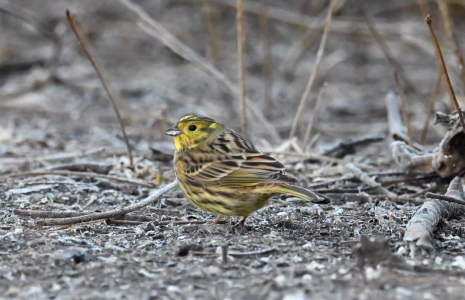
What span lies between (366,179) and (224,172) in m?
1.19

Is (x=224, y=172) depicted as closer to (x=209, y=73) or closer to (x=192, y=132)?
(x=192, y=132)

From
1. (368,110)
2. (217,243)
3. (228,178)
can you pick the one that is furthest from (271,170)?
(368,110)

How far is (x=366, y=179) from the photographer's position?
505 cm

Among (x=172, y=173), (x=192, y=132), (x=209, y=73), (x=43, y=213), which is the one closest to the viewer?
(x=43, y=213)

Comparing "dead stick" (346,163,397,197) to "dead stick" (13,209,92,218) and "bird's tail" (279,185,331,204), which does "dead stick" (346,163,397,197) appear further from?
"dead stick" (13,209,92,218)

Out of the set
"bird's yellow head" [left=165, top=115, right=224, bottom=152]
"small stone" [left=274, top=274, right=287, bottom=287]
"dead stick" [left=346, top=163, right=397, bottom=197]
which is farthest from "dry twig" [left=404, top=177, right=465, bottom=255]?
"bird's yellow head" [left=165, top=115, right=224, bottom=152]

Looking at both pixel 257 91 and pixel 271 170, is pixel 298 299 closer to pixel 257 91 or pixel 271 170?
pixel 271 170

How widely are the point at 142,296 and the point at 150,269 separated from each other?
1.10 ft

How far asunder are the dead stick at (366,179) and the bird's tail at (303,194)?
3.67 ft

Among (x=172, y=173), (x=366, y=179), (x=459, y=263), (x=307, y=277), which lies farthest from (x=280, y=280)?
(x=172, y=173)

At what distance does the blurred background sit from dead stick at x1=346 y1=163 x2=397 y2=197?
46.4 inches

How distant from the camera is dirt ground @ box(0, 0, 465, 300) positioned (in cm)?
323

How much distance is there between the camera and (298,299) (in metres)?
2.98

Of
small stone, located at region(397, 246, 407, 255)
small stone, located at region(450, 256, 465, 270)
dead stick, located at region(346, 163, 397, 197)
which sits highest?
dead stick, located at region(346, 163, 397, 197)
